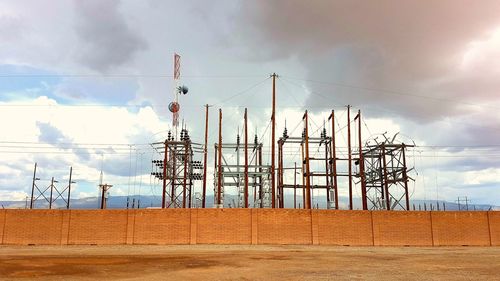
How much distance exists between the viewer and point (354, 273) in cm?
1903

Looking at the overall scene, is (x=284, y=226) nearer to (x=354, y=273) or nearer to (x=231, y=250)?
(x=231, y=250)

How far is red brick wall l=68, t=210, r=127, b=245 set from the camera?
1334 inches

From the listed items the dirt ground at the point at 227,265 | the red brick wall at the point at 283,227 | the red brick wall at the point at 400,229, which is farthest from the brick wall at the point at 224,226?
the red brick wall at the point at 400,229

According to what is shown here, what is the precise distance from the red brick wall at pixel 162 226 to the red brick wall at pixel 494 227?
2625cm

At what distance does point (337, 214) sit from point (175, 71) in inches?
1089

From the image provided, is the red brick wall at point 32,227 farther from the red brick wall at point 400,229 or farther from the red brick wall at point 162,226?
the red brick wall at point 400,229

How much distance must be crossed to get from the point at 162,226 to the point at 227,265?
45.9 feet

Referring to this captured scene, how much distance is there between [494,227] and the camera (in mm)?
36156

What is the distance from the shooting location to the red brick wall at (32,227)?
34000mm

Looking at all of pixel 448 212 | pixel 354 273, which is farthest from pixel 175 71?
pixel 354 273

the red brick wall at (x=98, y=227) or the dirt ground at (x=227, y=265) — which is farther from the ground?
the red brick wall at (x=98, y=227)

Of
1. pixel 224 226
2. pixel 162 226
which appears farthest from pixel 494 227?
pixel 162 226

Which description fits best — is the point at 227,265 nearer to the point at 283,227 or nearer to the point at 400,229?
the point at 283,227

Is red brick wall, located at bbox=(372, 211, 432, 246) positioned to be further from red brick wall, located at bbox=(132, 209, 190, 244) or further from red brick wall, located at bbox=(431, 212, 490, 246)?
red brick wall, located at bbox=(132, 209, 190, 244)
